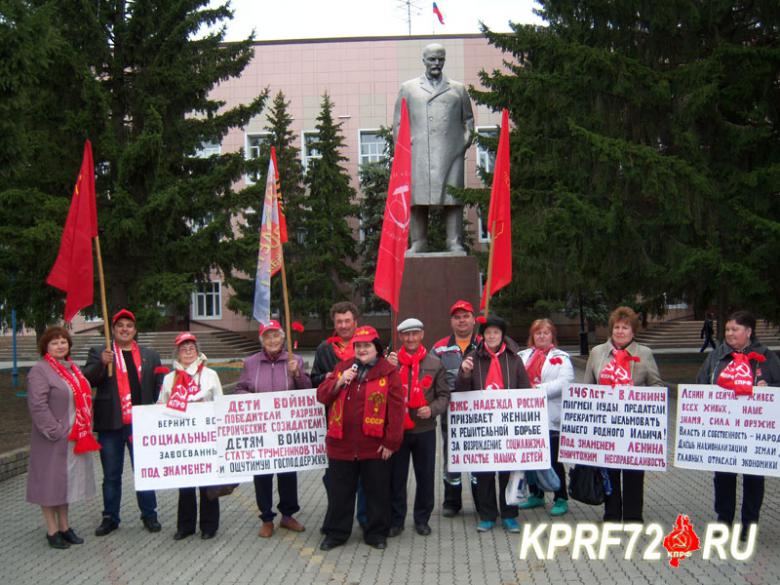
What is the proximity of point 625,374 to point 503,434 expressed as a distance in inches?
42.0

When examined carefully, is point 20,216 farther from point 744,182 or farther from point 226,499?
Result: point 744,182

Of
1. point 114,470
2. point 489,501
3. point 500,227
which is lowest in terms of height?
point 489,501

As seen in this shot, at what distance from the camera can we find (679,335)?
123 ft

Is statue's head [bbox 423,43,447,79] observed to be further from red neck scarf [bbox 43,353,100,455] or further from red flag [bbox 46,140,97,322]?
red neck scarf [bbox 43,353,100,455]

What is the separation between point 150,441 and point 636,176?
35.5 ft

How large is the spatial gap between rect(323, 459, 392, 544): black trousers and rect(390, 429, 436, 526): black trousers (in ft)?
0.77

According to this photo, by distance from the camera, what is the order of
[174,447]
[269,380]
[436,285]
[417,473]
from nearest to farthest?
[174,447] → [417,473] → [269,380] → [436,285]

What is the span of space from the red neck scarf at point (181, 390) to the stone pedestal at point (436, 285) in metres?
4.14

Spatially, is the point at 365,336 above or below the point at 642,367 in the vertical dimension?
above

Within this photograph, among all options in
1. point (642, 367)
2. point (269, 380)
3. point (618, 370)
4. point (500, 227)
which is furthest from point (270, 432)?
point (642, 367)

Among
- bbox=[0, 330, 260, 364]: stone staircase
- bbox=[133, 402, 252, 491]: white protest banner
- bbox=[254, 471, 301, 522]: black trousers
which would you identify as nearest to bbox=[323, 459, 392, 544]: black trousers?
bbox=[254, 471, 301, 522]: black trousers

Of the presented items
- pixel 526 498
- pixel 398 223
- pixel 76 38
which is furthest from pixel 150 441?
pixel 76 38

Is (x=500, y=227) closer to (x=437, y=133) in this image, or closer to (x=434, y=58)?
(x=437, y=133)

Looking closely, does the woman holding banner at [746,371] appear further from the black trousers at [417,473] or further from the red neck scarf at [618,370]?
the black trousers at [417,473]
